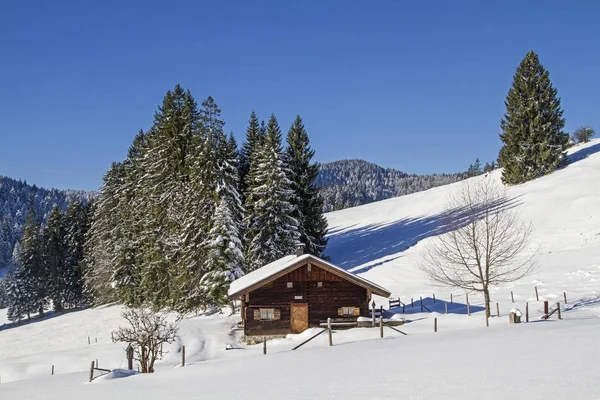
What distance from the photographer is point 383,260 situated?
5253 centimetres

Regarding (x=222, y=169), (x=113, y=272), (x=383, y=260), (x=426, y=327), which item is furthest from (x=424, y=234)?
(x=113, y=272)

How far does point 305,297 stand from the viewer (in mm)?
32062

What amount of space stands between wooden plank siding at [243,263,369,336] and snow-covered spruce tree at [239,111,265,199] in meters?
19.2

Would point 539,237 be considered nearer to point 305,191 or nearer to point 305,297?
point 305,191

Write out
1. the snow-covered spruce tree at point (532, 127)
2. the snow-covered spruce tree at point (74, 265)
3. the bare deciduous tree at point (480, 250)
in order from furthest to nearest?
the snow-covered spruce tree at point (74, 265), the snow-covered spruce tree at point (532, 127), the bare deciduous tree at point (480, 250)

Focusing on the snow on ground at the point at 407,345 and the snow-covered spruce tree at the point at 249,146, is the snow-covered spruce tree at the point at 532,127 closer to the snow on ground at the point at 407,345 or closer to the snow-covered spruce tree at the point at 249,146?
the snow on ground at the point at 407,345

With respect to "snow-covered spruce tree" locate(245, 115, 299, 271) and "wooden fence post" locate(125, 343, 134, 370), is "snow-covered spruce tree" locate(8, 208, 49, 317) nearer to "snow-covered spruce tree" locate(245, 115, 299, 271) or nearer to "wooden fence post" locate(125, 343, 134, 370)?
"snow-covered spruce tree" locate(245, 115, 299, 271)

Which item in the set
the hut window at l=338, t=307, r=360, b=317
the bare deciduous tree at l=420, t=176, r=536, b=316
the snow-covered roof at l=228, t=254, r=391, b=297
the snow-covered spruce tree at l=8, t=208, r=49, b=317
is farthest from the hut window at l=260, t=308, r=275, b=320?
the snow-covered spruce tree at l=8, t=208, r=49, b=317

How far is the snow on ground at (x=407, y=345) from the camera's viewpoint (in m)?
11.1

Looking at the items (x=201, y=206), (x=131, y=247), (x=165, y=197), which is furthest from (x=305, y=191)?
(x=131, y=247)

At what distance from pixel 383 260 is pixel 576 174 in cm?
2896

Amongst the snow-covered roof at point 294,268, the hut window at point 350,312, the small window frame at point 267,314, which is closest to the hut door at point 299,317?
the small window frame at point 267,314

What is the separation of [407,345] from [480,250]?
1202 inches

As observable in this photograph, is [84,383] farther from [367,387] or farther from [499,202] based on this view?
[499,202]
